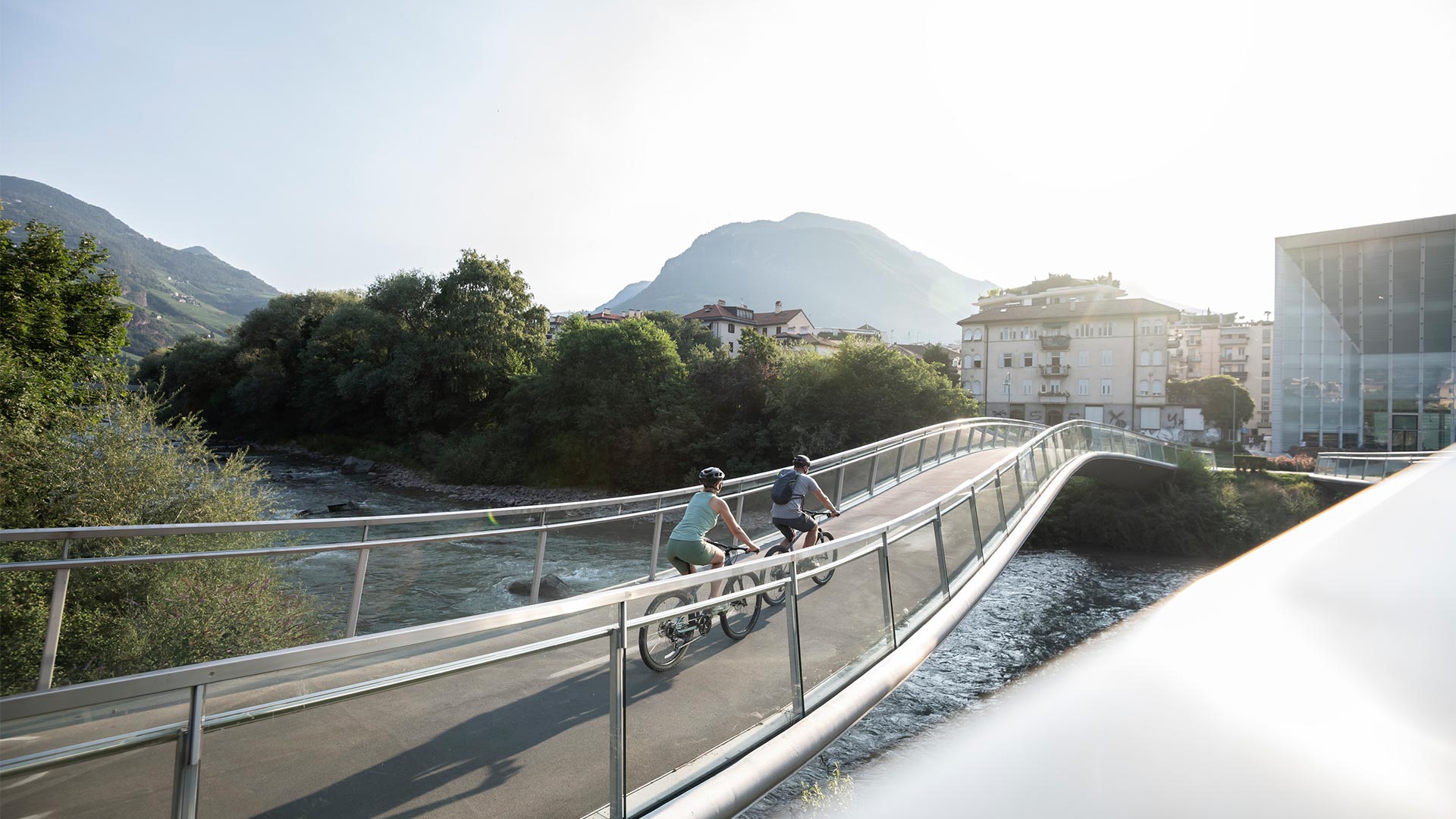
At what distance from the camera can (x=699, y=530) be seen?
22.2ft

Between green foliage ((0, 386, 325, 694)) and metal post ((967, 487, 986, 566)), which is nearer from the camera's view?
green foliage ((0, 386, 325, 694))

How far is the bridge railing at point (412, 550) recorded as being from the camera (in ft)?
17.2

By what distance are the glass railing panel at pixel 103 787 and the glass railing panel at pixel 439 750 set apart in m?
0.11

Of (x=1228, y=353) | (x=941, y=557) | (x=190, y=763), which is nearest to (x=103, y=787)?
(x=190, y=763)

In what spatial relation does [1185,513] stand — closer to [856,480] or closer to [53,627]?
[856,480]

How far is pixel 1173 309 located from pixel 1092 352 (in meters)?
5.25

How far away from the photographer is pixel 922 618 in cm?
706

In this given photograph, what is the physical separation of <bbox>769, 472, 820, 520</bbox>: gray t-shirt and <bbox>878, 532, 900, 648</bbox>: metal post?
224cm

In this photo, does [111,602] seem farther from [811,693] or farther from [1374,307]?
[1374,307]

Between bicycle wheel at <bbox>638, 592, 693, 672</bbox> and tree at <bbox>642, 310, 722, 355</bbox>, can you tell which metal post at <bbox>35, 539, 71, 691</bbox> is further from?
tree at <bbox>642, 310, 722, 355</bbox>

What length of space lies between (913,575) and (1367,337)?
44.2 meters

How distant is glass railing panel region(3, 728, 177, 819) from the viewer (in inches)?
79.0

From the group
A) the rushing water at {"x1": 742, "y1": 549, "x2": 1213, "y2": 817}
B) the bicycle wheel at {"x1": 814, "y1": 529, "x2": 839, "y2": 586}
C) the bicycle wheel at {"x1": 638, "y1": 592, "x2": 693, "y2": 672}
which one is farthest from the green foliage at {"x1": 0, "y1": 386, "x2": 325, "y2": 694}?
the rushing water at {"x1": 742, "y1": 549, "x2": 1213, "y2": 817}

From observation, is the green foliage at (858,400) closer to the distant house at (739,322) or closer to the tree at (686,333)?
the tree at (686,333)
